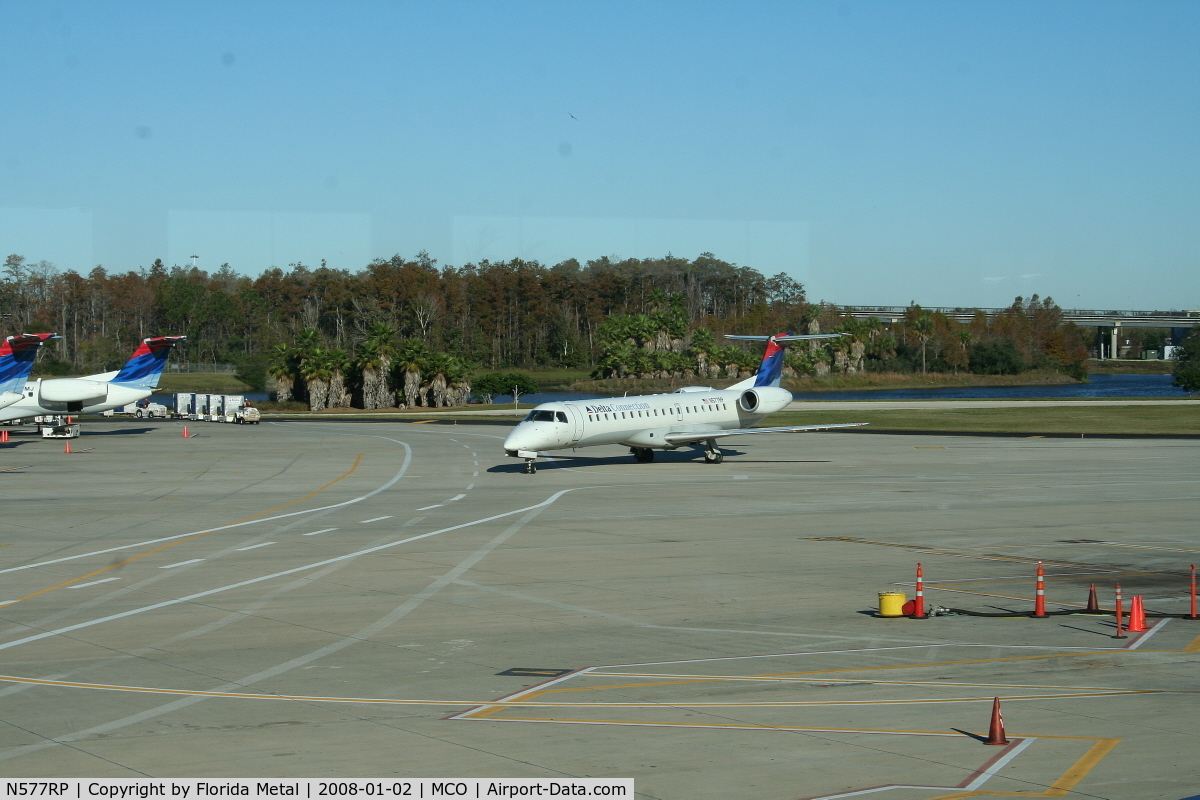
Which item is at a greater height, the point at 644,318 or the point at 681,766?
the point at 644,318

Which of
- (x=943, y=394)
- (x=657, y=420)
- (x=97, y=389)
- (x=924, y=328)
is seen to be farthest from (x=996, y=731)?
(x=924, y=328)

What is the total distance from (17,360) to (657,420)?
31811 millimetres

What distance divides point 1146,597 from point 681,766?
40.2 ft

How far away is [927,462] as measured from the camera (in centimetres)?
4669

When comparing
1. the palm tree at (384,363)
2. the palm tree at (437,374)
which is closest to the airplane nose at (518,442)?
the palm tree at (437,374)

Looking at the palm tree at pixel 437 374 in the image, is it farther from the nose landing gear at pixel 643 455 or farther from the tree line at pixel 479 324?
the nose landing gear at pixel 643 455

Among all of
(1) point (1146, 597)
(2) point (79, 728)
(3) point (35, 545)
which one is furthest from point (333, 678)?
(3) point (35, 545)

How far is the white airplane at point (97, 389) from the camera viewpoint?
203 ft

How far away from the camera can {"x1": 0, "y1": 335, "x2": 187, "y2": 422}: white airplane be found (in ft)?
203

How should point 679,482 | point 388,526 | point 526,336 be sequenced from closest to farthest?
point 388,526 < point 679,482 < point 526,336

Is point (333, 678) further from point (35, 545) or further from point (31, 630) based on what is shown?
point (35, 545)

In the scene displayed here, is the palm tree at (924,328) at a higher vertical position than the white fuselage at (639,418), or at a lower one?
higher

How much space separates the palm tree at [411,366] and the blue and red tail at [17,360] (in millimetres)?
47926

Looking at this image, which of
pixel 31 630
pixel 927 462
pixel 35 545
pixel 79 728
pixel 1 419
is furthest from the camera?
pixel 1 419
